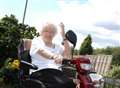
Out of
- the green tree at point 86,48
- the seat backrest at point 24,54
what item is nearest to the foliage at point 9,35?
the seat backrest at point 24,54

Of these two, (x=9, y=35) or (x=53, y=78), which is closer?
(x=53, y=78)

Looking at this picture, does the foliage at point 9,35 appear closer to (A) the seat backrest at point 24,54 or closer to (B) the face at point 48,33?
(A) the seat backrest at point 24,54

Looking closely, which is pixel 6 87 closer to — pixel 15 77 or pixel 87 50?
pixel 15 77

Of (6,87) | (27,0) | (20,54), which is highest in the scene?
(27,0)

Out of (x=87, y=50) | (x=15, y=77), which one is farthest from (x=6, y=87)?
(x=87, y=50)

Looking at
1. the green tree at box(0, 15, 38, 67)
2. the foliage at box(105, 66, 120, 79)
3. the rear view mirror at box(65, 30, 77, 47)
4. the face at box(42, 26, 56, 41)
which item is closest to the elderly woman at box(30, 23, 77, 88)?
the face at box(42, 26, 56, 41)

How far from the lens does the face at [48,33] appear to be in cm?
591

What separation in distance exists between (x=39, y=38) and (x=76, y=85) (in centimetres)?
66

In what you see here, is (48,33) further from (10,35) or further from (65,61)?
(10,35)

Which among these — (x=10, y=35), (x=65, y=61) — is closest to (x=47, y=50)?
(x=65, y=61)

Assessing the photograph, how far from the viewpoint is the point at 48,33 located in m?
5.93

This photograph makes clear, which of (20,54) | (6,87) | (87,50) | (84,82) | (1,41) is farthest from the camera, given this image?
(87,50)

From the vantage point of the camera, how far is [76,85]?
18.9 ft

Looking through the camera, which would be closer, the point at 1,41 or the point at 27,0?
the point at 27,0
